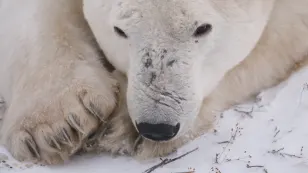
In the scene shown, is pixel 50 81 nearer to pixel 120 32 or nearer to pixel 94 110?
pixel 94 110

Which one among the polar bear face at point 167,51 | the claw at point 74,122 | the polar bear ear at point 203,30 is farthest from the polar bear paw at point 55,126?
the polar bear ear at point 203,30

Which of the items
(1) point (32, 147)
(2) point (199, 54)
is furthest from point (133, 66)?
(1) point (32, 147)

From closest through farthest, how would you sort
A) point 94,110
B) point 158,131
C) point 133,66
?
point 158,131, point 133,66, point 94,110

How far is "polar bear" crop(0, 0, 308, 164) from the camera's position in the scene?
2.39 metres

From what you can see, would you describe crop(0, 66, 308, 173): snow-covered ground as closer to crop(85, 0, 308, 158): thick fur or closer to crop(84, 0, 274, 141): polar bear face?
crop(85, 0, 308, 158): thick fur

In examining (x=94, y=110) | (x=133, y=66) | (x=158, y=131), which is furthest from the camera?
(x=94, y=110)

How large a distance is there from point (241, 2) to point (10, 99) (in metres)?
1.11

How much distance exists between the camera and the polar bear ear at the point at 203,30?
96.3 inches

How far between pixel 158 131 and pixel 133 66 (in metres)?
0.30

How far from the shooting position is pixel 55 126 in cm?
253

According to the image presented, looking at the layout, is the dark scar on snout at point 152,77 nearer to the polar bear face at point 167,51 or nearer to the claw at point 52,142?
the polar bear face at point 167,51

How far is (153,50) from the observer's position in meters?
2.39

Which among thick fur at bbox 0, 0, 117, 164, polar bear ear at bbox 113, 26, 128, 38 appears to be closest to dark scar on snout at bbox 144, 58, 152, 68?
polar bear ear at bbox 113, 26, 128, 38

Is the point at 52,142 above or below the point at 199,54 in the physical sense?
below
